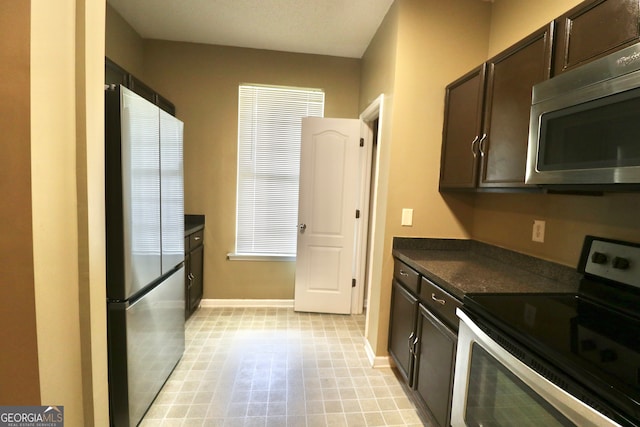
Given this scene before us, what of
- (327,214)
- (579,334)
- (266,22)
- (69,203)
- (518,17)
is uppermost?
(266,22)

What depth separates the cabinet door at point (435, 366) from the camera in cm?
141

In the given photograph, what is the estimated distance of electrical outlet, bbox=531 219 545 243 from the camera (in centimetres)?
161

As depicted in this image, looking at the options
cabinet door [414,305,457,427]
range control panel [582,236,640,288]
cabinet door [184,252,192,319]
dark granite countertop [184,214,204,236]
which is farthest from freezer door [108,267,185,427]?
range control panel [582,236,640,288]

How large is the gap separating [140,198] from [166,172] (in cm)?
35

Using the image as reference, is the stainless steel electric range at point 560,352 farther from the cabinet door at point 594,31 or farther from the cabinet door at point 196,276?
the cabinet door at point 196,276

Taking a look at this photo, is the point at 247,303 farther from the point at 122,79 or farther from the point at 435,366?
the point at 122,79

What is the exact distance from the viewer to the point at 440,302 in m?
1.50

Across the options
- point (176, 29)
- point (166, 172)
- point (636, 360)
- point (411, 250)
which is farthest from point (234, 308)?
point (636, 360)

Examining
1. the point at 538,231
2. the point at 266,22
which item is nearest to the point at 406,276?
the point at 538,231

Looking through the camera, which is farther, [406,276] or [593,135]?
[406,276]

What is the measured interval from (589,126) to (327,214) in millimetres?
2233

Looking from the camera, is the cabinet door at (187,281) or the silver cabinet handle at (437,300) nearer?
the silver cabinet handle at (437,300)

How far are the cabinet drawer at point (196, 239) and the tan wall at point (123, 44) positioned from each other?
1671 millimetres

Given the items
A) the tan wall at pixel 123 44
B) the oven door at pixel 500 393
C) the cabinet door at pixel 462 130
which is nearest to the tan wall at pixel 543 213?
the cabinet door at pixel 462 130
